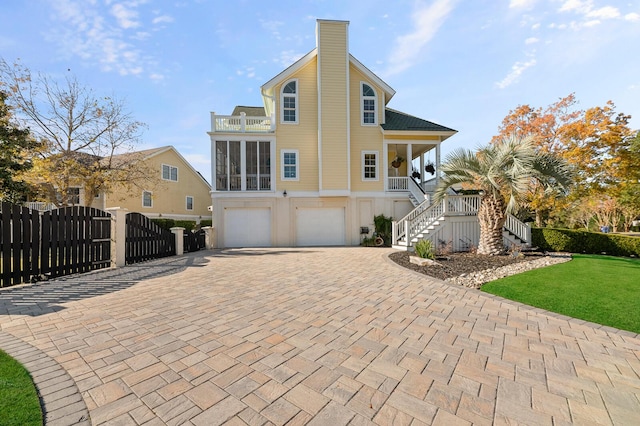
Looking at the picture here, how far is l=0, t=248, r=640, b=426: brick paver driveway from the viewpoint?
6.69 feet

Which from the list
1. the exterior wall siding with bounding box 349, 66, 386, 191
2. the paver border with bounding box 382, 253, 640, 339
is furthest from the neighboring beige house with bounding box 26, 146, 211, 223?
the paver border with bounding box 382, 253, 640, 339

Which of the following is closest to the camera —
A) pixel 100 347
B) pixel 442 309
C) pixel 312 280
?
pixel 100 347

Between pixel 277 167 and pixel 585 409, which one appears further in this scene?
pixel 277 167

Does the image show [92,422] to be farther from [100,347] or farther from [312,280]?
[312,280]

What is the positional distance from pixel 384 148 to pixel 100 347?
1579 cm

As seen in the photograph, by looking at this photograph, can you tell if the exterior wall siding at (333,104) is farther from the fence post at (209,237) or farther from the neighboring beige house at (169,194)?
the neighboring beige house at (169,194)

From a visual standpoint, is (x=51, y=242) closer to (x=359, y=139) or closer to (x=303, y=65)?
(x=359, y=139)

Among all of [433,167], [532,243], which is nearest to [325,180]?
[433,167]

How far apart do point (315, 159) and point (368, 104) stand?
4989 mm

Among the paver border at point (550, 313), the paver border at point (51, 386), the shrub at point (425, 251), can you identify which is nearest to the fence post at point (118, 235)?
the paver border at point (51, 386)

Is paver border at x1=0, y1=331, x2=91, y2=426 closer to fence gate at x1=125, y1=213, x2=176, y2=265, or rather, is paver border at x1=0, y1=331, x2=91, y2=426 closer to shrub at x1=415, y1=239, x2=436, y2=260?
fence gate at x1=125, y1=213, x2=176, y2=265

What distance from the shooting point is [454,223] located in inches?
464

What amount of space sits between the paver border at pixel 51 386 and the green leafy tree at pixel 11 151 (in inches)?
491

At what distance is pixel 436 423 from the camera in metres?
1.89
